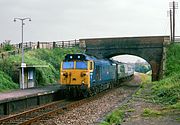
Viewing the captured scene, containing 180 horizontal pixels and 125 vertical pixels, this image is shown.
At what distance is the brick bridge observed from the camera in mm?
49188

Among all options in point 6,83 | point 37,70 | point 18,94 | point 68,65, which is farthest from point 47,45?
point 18,94

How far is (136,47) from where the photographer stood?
164ft

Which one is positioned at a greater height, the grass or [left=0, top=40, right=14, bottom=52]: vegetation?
[left=0, top=40, right=14, bottom=52]: vegetation

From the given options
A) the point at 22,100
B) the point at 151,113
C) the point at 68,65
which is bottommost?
the point at 22,100

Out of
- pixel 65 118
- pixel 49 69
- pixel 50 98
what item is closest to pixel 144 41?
pixel 49 69

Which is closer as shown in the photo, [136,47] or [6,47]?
[6,47]

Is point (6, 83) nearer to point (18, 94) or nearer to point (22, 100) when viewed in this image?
point (18, 94)

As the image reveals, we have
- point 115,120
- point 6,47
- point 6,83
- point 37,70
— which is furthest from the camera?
point 6,47

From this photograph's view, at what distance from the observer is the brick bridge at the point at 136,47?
161 ft

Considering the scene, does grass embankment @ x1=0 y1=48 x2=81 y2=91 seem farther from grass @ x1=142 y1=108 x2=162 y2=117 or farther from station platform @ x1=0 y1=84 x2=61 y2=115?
grass @ x1=142 y1=108 x2=162 y2=117

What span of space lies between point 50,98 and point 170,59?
2660cm

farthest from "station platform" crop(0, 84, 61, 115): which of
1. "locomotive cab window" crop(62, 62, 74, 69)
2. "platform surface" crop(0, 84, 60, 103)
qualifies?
"locomotive cab window" crop(62, 62, 74, 69)

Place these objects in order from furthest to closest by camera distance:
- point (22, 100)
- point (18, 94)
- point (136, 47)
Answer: point (136, 47) → point (18, 94) → point (22, 100)

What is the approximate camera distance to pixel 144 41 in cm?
4981
